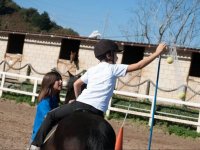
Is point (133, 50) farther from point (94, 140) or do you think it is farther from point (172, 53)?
point (94, 140)

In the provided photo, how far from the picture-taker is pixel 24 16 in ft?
278

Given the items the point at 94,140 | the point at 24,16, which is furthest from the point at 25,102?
the point at 24,16

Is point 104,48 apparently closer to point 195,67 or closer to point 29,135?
point 29,135

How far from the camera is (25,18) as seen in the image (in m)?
84.0

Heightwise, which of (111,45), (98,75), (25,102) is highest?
(111,45)

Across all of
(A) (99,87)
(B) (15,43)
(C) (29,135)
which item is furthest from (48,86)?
(B) (15,43)

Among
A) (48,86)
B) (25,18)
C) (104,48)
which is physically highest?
(25,18)

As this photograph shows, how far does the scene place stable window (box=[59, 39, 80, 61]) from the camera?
2570 centimetres

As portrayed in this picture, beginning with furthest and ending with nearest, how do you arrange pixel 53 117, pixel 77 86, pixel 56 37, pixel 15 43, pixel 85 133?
pixel 15 43 → pixel 56 37 → pixel 77 86 → pixel 53 117 → pixel 85 133

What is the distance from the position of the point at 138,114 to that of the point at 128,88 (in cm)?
655

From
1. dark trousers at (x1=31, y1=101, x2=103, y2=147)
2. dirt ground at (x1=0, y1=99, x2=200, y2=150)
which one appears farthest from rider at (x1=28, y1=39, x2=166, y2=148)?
dirt ground at (x1=0, y1=99, x2=200, y2=150)

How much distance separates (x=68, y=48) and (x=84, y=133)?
72.3 ft

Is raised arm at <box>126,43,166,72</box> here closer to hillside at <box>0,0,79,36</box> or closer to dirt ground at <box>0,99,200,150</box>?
dirt ground at <box>0,99,200,150</box>

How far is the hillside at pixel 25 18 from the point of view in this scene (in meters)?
78.1
